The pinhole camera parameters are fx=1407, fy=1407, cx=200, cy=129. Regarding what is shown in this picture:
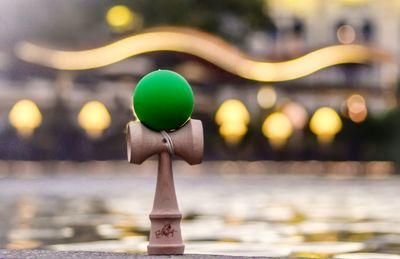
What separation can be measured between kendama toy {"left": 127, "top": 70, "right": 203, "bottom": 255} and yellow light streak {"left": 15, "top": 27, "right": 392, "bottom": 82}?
3833cm

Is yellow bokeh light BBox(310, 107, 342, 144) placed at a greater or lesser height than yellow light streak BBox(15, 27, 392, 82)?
lesser

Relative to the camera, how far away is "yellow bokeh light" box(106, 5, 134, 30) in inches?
2721

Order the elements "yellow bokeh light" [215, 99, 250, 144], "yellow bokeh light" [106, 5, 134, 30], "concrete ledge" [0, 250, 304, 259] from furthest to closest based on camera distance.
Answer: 1. "yellow bokeh light" [106, 5, 134, 30]
2. "yellow bokeh light" [215, 99, 250, 144]
3. "concrete ledge" [0, 250, 304, 259]

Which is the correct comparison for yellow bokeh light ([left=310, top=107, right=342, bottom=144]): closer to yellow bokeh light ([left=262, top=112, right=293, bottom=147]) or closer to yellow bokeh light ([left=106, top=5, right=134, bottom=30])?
A: yellow bokeh light ([left=262, top=112, right=293, bottom=147])

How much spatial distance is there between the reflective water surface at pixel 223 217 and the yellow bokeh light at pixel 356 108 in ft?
42.1

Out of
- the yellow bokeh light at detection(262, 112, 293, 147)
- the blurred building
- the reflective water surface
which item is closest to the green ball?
the reflective water surface

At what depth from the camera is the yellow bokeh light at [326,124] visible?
51.8 meters

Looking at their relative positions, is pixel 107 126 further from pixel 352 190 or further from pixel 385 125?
pixel 352 190

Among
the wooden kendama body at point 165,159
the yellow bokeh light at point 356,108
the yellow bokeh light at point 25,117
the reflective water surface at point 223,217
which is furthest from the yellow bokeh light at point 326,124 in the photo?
the wooden kendama body at point 165,159

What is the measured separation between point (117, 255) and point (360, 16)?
260 feet

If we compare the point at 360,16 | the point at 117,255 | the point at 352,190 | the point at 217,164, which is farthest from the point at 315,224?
the point at 360,16

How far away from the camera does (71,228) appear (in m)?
19.8

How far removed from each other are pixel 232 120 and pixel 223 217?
3019 cm

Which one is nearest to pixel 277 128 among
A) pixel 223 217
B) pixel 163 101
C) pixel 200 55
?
pixel 200 55
